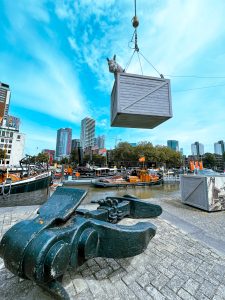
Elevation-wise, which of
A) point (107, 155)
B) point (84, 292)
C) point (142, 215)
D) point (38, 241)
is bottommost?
point (84, 292)

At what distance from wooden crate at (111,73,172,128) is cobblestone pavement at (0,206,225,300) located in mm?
2905

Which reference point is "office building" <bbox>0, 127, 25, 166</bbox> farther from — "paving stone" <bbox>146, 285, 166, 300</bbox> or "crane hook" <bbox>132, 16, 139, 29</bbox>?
"paving stone" <bbox>146, 285, 166, 300</bbox>

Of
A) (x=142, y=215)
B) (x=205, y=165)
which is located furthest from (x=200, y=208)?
(x=205, y=165)

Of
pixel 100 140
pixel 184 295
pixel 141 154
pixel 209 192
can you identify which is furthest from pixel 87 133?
pixel 184 295

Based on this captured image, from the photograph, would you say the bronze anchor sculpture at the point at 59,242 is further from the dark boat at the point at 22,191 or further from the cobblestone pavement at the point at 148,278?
the dark boat at the point at 22,191

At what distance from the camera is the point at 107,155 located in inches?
2136

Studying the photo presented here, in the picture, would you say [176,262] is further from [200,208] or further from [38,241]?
[200,208]

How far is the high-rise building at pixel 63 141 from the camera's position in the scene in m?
145

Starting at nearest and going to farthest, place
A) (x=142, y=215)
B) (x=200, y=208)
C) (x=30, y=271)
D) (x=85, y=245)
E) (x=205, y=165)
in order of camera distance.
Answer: (x=30, y=271), (x=85, y=245), (x=142, y=215), (x=200, y=208), (x=205, y=165)

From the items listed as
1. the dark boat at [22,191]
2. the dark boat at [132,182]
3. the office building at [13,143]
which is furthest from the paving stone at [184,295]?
the office building at [13,143]

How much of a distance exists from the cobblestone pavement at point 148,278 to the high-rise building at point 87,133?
88.7 meters

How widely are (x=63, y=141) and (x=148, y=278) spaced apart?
154 m

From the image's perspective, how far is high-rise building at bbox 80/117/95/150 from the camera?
93312mm

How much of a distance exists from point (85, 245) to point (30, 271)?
483mm
